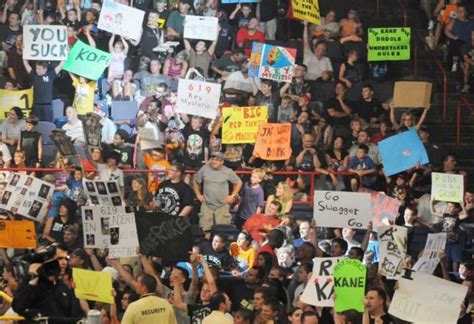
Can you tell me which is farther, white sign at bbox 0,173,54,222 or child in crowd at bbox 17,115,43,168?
child in crowd at bbox 17,115,43,168

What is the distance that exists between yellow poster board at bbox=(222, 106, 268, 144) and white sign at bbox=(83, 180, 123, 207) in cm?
275

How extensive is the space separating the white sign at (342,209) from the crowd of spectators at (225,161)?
0.29 metres

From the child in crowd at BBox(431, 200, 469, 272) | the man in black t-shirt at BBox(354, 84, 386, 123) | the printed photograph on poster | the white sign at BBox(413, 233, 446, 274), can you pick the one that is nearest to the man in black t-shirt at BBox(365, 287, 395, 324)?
the white sign at BBox(413, 233, 446, 274)

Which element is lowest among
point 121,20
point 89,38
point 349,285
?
point 349,285

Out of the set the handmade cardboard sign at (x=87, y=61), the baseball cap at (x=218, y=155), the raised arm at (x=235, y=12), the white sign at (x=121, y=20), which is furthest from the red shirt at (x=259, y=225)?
the raised arm at (x=235, y=12)

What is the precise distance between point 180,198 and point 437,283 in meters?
4.83

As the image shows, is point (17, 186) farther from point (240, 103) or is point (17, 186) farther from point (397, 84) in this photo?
point (397, 84)

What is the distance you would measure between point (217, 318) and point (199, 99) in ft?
22.3

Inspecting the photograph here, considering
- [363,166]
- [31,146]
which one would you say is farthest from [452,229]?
[31,146]

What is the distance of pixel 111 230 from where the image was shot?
57.9 ft

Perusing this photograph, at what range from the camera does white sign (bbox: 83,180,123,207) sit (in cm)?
1873

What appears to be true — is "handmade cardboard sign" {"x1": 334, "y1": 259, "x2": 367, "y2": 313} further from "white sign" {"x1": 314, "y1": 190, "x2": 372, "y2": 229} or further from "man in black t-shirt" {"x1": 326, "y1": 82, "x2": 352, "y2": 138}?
"man in black t-shirt" {"x1": 326, "y1": 82, "x2": 352, "y2": 138}

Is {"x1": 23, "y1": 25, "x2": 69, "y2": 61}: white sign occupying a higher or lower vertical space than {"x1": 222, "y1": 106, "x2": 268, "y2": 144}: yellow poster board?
higher

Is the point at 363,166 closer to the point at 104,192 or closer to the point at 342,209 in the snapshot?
the point at 342,209
